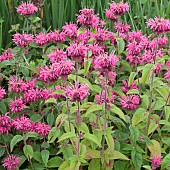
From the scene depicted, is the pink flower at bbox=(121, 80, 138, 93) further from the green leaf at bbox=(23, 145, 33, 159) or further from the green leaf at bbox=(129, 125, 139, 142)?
the green leaf at bbox=(23, 145, 33, 159)

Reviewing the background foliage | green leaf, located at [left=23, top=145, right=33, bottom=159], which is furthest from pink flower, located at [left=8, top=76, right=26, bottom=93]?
the background foliage

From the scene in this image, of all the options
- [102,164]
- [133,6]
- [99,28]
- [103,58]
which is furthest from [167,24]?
[133,6]

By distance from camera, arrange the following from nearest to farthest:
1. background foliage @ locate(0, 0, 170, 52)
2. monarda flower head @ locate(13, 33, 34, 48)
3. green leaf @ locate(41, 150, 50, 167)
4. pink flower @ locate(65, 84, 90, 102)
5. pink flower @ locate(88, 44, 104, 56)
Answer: pink flower @ locate(65, 84, 90, 102)
green leaf @ locate(41, 150, 50, 167)
pink flower @ locate(88, 44, 104, 56)
monarda flower head @ locate(13, 33, 34, 48)
background foliage @ locate(0, 0, 170, 52)

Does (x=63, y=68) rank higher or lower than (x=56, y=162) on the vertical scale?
higher

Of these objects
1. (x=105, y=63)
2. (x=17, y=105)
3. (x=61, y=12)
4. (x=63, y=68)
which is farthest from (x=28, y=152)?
(x=61, y=12)

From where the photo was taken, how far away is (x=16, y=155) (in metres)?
1.90

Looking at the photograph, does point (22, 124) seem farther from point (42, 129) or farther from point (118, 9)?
point (118, 9)

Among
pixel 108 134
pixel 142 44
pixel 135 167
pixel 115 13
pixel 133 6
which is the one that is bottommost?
pixel 135 167

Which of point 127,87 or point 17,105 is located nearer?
point 17,105

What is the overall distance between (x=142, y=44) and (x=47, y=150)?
70cm

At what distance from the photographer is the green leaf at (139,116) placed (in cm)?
183

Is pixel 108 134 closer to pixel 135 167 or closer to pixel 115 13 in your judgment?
pixel 135 167

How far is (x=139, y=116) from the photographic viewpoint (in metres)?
1.84

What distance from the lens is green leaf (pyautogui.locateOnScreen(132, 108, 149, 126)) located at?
6.00ft
